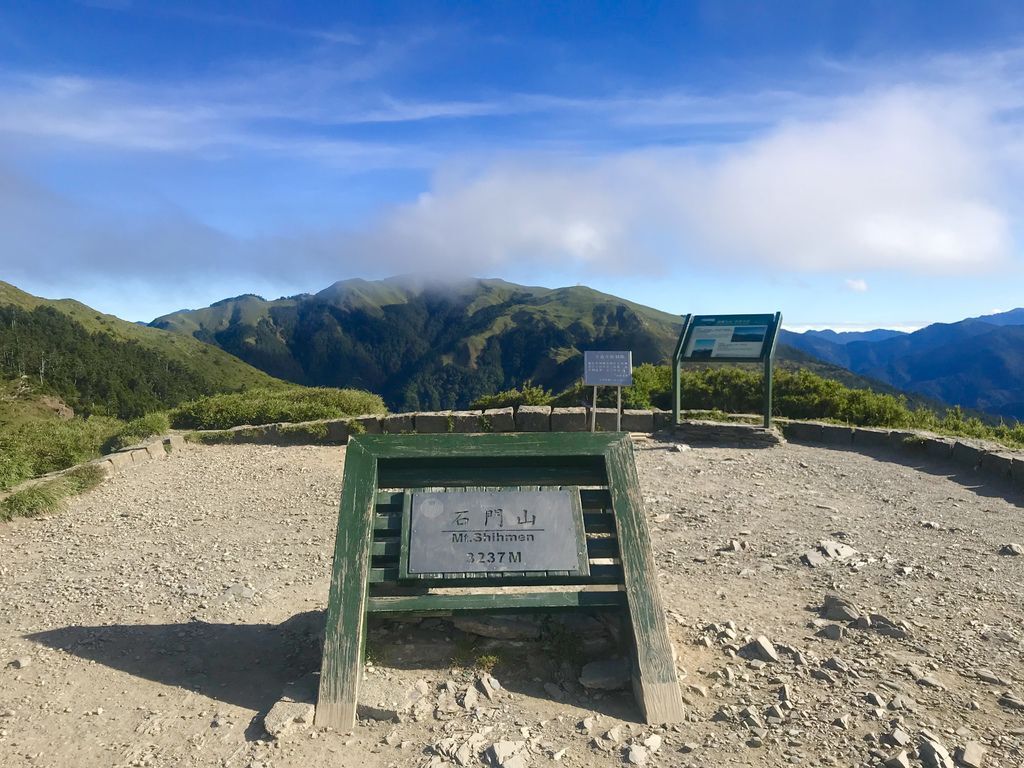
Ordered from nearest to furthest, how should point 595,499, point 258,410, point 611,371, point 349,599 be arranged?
1. point 349,599
2. point 595,499
3. point 611,371
4. point 258,410

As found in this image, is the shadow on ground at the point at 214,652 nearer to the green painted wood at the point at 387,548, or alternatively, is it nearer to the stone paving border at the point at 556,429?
the green painted wood at the point at 387,548

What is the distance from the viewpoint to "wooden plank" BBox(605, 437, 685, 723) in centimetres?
338

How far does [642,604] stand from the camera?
3.62m

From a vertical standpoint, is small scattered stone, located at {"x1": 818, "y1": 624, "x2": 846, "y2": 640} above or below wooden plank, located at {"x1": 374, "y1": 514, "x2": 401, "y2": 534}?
below

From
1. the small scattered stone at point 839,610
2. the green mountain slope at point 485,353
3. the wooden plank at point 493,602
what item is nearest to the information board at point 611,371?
the small scattered stone at point 839,610

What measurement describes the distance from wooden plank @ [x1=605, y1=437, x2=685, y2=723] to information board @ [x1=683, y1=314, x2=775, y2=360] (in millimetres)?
7635

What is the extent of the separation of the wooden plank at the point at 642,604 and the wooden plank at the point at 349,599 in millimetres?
1359

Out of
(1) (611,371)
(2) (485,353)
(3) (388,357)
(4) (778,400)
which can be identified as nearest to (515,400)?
(1) (611,371)

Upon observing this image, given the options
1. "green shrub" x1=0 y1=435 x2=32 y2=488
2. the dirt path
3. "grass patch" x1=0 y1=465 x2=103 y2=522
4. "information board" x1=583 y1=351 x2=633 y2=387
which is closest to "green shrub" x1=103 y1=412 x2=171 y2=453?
"green shrub" x1=0 y1=435 x2=32 y2=488

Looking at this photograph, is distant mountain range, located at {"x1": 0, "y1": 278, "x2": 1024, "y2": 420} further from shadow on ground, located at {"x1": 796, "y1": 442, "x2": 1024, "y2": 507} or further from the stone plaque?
the stone plaque

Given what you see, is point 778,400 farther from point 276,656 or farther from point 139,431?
point 276,656

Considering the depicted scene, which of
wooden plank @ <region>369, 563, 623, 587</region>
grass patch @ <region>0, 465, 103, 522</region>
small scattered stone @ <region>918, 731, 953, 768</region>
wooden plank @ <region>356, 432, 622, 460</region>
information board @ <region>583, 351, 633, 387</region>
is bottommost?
small scattered stone @ <region>918, 731, 953, 768</region>

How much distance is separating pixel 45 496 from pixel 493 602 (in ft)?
18.3

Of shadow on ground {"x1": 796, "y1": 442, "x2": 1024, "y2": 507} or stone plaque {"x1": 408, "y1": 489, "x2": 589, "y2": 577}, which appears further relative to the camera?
shadow on ground {"x1": 796, "y1": 442, "x2": 1024, "y2": 507}
